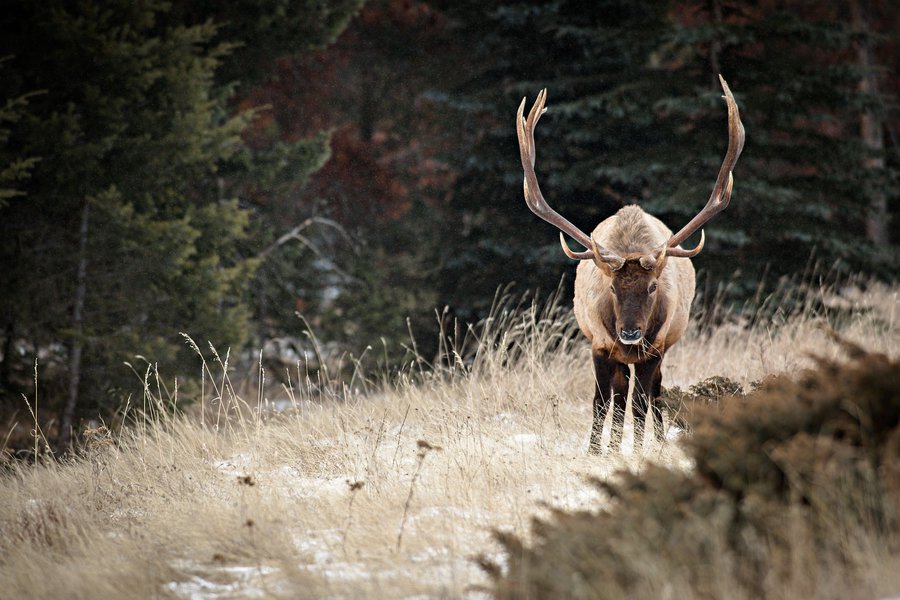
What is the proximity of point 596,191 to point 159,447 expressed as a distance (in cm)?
835

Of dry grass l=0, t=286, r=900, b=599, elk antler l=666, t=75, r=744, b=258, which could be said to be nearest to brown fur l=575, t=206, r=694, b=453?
elk antler l=666, t=75, r=744, b=258

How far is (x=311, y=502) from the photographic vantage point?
511 centimetres

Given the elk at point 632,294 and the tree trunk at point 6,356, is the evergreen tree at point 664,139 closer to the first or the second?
the elk at point 632,294

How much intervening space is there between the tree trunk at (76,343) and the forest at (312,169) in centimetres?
3

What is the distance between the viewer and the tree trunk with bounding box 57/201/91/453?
9.73m

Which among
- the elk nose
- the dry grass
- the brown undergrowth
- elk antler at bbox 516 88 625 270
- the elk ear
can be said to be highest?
elk antler at bbox 516 88 625 270

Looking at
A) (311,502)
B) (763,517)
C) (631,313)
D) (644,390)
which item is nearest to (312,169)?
(644,390)

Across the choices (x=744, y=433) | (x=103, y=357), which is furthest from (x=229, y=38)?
(x=744, y=433)

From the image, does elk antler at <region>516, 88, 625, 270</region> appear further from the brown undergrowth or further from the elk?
the brown undergrowth

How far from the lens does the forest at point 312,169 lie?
988cm

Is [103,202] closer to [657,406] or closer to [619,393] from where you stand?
[619,393]

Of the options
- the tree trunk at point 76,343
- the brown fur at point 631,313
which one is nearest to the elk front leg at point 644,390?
the brown fur at point 631,313

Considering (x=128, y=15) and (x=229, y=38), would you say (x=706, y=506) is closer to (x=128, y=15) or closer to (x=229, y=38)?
(x=128, y=15)

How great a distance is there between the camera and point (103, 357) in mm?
10164
